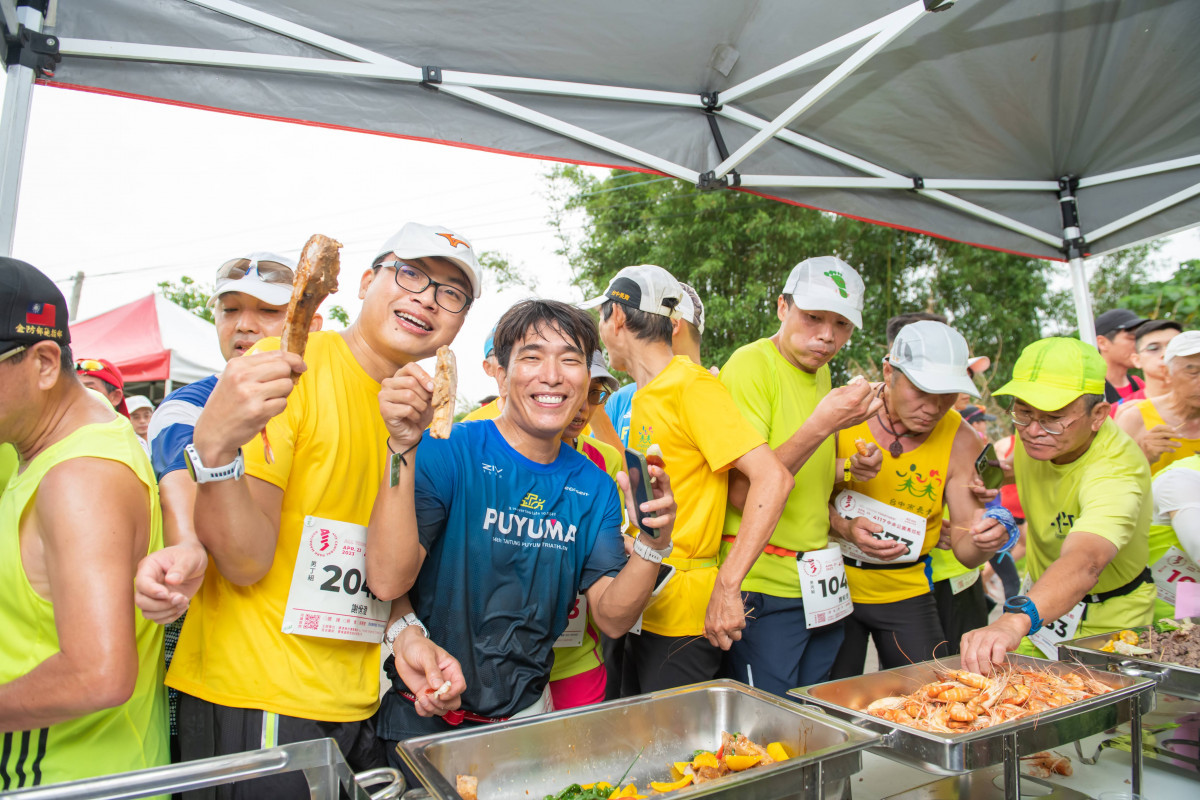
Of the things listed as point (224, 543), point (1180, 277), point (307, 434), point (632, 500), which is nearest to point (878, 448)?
point (632, 500)

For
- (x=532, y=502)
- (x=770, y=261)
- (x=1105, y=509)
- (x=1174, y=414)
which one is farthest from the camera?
(x=770, y=261)

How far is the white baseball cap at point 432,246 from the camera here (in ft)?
6.41

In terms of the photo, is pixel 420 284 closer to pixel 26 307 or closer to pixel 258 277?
pixel 26 307

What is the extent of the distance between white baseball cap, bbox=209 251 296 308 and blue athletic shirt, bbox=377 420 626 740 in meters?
1.21

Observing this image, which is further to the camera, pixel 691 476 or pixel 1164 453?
pixel 1164 453

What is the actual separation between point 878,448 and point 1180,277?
14403 millimetres

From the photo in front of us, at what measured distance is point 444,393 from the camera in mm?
1645

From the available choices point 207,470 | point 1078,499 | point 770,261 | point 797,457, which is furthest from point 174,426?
point 770,261

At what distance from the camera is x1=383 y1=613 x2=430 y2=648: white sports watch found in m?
1.92

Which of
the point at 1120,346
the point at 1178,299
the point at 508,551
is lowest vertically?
the point at 508,551

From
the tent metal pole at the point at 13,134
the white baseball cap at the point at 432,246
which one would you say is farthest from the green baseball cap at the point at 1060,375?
the tent metal pole at the point at 13,134

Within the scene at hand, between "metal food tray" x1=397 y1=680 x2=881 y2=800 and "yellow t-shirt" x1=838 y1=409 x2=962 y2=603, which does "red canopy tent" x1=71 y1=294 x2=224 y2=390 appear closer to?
"yellow t-shirt" x1=838 y1=409 x2=962 y2=603

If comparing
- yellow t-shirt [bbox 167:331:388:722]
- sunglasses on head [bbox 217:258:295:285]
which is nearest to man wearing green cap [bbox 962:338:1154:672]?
yellow t-shirt [bbox 167:331:388:722]

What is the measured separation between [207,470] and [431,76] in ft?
6.98
